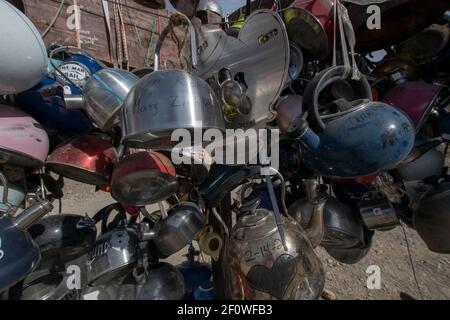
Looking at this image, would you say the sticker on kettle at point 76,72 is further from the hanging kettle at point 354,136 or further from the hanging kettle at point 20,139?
the hanging kettle at point 354,136

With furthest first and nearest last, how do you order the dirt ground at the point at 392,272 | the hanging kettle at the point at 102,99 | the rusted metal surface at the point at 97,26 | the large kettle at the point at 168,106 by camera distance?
the dirt ground at the point at 392,272, the rusted metal surface at the point at 97,26, the hanging kettle at the point at 102,99, the large kettle at the point at 168,106

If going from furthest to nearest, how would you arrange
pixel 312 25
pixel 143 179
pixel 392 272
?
pixel 392 272 < pixel 312 25 < pixel 143 179

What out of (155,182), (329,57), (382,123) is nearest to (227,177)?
(155,182)

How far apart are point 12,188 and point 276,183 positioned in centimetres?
60

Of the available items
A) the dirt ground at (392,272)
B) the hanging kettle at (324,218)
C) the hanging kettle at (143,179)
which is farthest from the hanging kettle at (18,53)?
the dirt ground at (392,272)

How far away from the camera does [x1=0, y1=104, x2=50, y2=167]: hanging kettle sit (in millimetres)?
544

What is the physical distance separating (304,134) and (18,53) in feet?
1.67

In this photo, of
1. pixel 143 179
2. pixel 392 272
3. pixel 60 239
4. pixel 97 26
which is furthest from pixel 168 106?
pixel 392 272

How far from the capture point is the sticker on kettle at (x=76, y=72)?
70 cm

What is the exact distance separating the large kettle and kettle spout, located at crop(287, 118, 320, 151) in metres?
0.12

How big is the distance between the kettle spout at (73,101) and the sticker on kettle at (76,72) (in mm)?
86

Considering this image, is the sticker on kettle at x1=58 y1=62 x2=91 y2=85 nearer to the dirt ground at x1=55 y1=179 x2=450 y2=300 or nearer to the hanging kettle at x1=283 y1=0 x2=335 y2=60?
the hanging kettle at x1=283 y1=0 x2=335 y2=60

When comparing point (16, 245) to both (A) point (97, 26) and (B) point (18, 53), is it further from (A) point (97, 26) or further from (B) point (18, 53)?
(A) point (97, 26)

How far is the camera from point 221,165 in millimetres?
700
